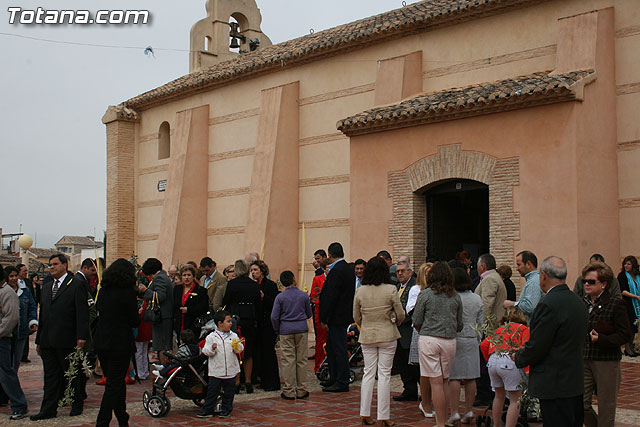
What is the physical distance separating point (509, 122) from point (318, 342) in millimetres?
5467

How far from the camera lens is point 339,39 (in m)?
18.2

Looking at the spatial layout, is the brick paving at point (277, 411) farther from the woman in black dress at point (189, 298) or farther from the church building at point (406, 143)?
the church building at point (406, 143)

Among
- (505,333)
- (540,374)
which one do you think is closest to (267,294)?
(505,333)

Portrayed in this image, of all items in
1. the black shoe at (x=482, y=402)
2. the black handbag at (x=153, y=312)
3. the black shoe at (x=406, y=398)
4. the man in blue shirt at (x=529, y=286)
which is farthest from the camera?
the black handbag at (x=153, y=312)

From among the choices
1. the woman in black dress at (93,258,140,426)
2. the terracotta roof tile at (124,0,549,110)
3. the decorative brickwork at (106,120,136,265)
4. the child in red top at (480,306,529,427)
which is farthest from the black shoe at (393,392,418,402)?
the decorative brickwork at (106,120,136,265)

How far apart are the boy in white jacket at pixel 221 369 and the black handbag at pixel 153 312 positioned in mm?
2178

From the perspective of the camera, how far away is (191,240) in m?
22.3

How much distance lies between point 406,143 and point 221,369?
7703mm

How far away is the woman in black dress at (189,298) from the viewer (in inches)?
402

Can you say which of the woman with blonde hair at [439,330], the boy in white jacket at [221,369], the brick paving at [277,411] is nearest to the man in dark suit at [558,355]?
the woman with blonde hair at [439,330]

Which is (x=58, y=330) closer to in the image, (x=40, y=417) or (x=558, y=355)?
(x=40, y=417)

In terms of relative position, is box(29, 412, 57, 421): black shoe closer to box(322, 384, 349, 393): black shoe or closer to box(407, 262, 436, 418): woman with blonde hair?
box(322, 384, 349, 393): black shoe

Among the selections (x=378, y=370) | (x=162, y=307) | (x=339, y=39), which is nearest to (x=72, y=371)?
(x=162, y=307)

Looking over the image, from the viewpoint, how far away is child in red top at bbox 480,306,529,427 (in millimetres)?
6617
